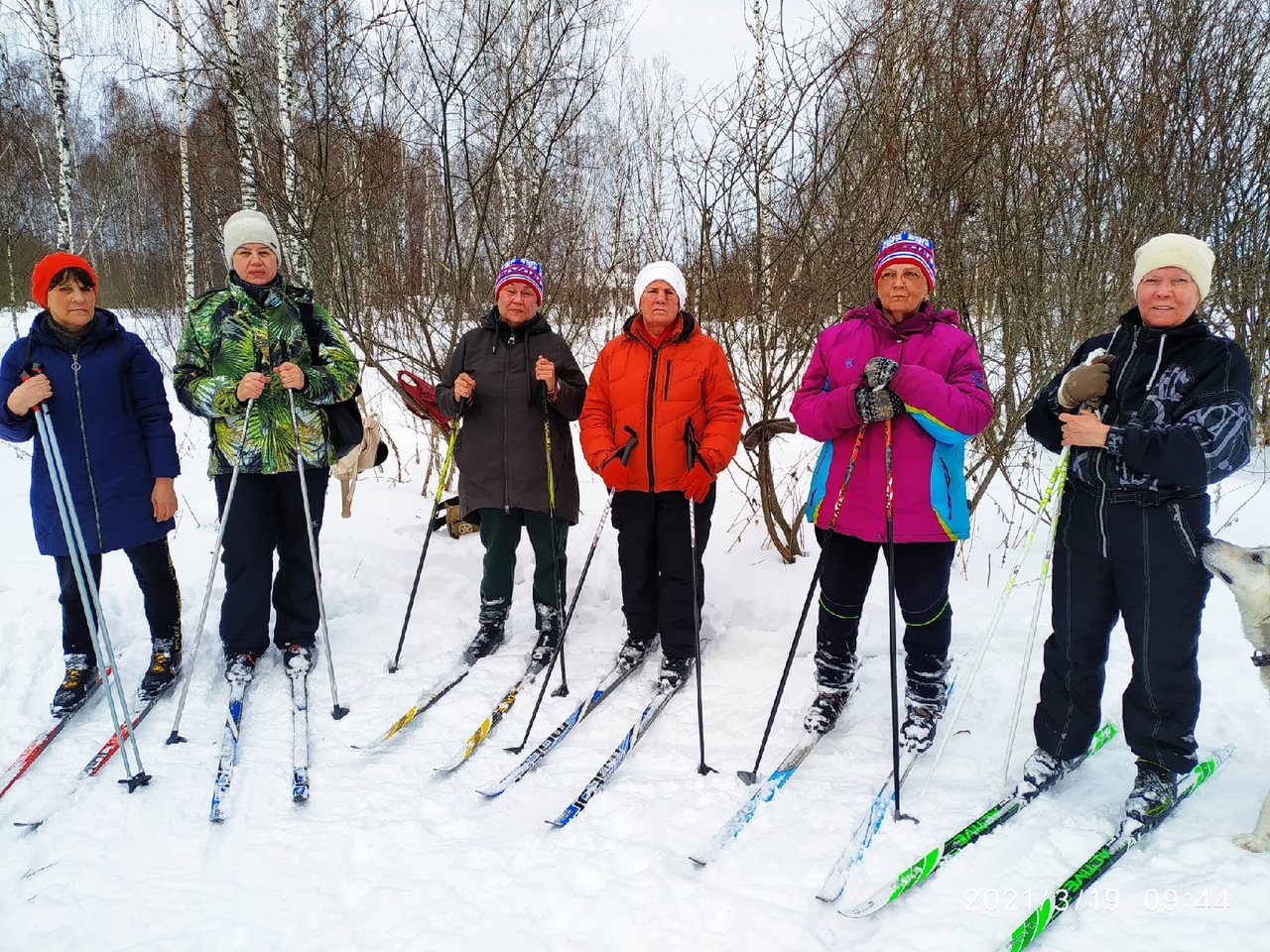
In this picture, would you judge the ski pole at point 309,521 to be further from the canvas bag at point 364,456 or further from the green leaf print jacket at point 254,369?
the canvas bag at point 364,456

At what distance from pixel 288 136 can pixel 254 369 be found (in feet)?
9.10

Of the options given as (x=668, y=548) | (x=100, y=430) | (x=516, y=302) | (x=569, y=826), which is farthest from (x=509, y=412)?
(x=569, y=826)

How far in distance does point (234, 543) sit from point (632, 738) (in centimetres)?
199

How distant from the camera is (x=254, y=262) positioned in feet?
9.98

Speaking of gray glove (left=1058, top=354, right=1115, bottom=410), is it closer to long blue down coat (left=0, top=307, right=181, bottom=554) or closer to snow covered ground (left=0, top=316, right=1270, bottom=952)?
snow covered ground (left=0, top=316, right=1270, bottom=952)

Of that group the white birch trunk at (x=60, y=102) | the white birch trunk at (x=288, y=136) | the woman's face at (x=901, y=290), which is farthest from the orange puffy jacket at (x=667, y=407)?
the white birch trunk at (x=60, y=102)

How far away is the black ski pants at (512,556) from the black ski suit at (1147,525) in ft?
7.46

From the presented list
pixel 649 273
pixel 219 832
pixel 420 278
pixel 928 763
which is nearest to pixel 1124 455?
pixel 928 763

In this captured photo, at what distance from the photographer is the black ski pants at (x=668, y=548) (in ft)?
10.7

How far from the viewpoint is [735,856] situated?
2168 mm

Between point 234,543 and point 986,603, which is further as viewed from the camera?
point 986,603

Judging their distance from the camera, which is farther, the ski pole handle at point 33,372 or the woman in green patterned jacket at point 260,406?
the woman in green patterned jacket at point 260,406

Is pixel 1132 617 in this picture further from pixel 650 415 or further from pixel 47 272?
pixel 47 272

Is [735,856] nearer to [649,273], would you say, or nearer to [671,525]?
[671,525]
